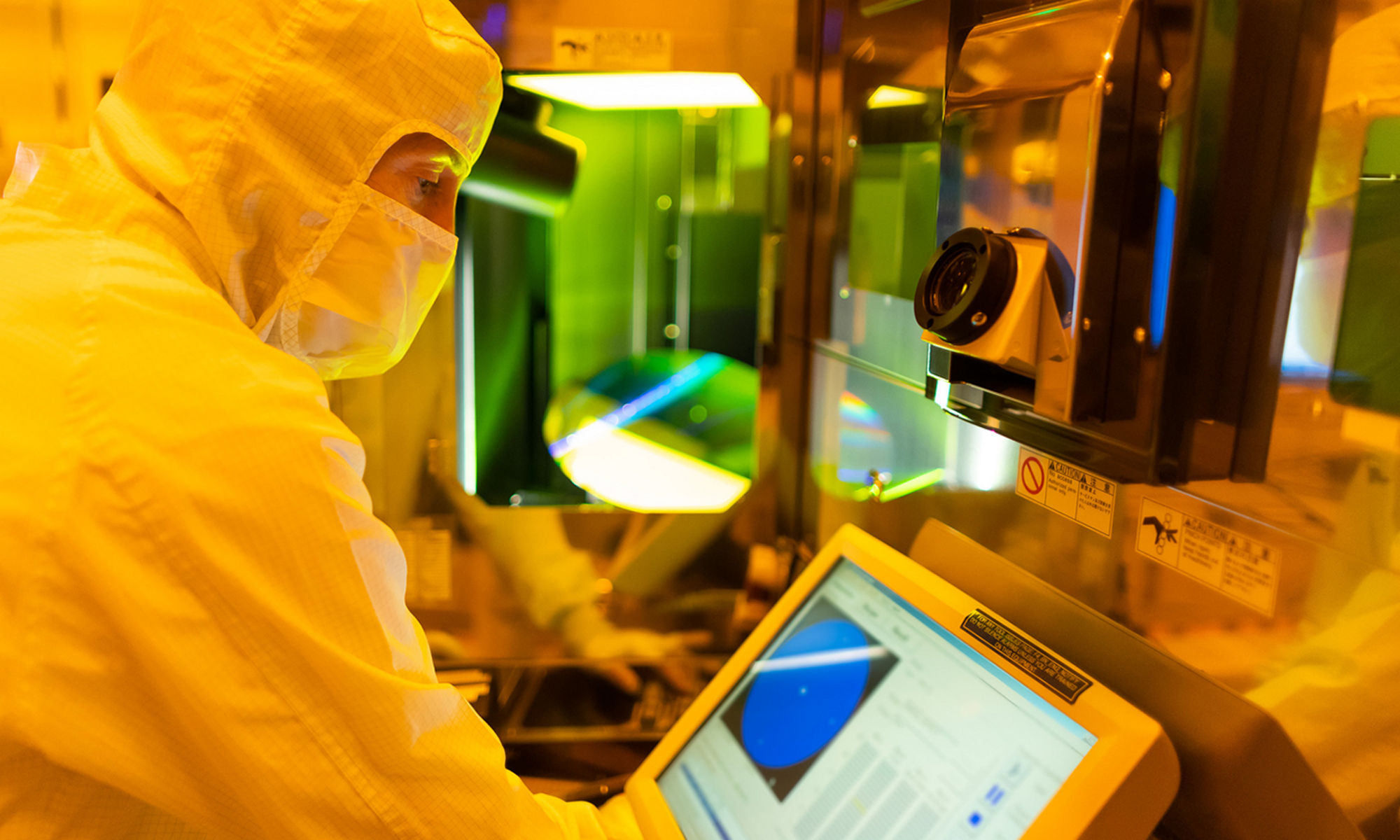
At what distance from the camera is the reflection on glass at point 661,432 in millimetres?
1603

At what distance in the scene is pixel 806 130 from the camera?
1367 millimetres

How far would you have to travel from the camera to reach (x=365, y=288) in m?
0.85

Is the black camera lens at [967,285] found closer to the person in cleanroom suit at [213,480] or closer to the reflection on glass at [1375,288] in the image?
the reflection on glass at [1375,288]

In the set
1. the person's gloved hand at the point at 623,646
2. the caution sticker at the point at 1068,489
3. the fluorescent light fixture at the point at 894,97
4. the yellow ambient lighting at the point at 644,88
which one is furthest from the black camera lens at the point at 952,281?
the person's gloved hand at the point at 623,646

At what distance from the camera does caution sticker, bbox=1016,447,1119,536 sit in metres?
0.77

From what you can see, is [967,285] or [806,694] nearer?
[967,285]

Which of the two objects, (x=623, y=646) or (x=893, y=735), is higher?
(x=893, y=735)

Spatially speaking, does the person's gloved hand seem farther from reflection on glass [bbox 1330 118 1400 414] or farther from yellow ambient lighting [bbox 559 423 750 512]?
reflection on glass [bbox 1330 118 1400 414]

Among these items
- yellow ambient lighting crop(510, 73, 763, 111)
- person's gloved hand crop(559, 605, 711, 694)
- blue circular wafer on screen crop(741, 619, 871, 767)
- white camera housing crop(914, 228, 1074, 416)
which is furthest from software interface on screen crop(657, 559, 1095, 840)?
yellow ambient lighting crop(510, 73, 763, 111)

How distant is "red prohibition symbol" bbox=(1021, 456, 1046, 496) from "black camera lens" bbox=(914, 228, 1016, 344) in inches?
7.5

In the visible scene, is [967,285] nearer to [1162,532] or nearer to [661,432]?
[1162,532]

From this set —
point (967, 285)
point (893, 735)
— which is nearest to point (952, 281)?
point (967, 285)

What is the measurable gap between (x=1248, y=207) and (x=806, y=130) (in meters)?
0.85

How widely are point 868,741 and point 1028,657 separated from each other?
0.19 meters
